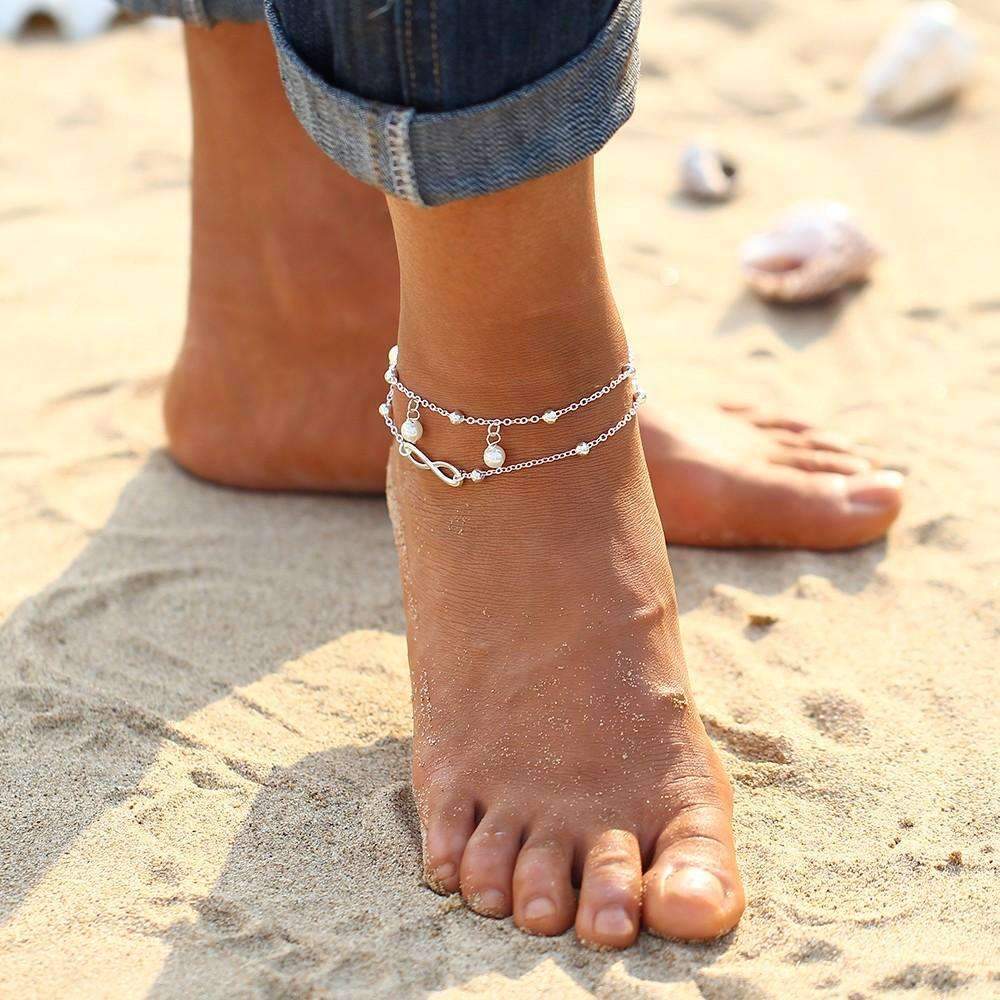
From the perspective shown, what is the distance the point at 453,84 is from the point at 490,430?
0.43 meters

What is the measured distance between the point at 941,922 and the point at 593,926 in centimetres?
34

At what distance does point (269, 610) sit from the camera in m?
1.74

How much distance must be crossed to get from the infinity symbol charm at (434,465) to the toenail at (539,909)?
45cm

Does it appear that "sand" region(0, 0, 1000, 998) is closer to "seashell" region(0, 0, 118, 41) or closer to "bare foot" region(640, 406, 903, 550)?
"bare foot" region(640, 406, 903, 550)

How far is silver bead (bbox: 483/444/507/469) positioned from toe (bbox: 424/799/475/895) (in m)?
0.36

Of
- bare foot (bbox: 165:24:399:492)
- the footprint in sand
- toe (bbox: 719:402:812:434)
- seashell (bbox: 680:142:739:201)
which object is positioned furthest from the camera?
seashell (bbox: 680:142:739:201)

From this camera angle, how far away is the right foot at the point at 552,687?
1.28 m

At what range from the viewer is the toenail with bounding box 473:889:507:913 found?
4.11 feet

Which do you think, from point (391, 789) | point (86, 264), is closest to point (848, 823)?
point (391, 789)

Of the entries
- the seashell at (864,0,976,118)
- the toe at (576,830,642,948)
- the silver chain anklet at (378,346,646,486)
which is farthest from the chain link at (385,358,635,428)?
the seashell at (864,0,976,118)

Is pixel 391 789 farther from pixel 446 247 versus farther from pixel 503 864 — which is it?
pixel 446 247

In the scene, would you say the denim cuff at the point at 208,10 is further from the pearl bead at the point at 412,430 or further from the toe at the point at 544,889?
the toe at the point at 544,889

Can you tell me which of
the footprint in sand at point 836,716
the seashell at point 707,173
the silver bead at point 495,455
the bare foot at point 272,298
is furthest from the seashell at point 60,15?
the footprint in sand at point 836,716

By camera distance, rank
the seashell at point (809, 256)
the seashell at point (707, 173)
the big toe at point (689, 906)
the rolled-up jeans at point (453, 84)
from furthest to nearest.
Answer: the seashell at point (707, 173), the seashell at point (809, 256), the big toe at point (689, 906), the rolled-up jeans at point (453, 84)
